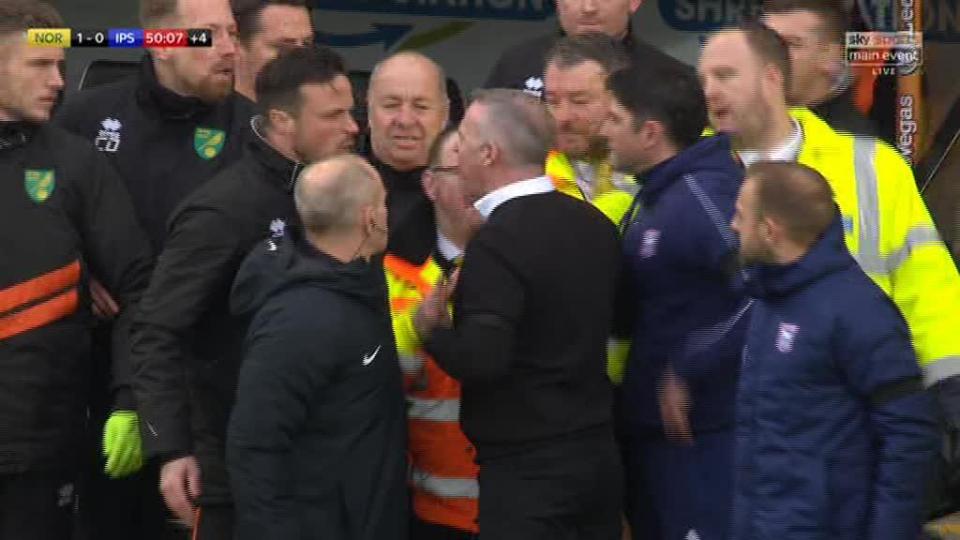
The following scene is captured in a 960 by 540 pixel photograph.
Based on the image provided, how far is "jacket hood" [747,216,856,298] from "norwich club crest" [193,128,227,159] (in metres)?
1.80

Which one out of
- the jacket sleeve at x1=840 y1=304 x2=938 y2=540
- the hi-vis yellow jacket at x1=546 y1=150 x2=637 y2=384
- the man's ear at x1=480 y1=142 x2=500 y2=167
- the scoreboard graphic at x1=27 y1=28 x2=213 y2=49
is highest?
the scoreboard graphic at x1=27 y1=28 x2=213 y2=49

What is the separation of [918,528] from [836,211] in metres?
0.70

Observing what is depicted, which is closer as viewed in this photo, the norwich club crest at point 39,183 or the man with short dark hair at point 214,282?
the man with short dark hair at point 214,282

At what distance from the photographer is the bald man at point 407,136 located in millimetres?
4949

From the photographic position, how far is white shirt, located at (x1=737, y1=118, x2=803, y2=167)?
4.85m

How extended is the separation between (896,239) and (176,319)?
1.75m

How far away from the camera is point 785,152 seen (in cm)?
Answer: 485

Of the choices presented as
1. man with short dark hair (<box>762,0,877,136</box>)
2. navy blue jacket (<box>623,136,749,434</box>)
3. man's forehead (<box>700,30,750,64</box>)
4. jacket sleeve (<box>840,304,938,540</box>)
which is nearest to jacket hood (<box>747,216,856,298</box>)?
jacket sleeve (<box>840,304,938,540</box>)

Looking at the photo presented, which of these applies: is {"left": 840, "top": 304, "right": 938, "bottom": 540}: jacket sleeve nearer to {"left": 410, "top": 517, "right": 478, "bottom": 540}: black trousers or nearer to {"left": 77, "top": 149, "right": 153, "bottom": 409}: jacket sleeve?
{"left": 410, "top": 517, "right": 478, "bottom": 540}: black trousers

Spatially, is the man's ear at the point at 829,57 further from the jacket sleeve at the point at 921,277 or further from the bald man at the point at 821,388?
the bald man at the point at 821,388

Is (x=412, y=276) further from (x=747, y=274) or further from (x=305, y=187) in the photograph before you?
(x=747, y=274)

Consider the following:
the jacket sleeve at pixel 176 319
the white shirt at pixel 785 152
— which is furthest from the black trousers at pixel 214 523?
the white shirt at pixel 785 152

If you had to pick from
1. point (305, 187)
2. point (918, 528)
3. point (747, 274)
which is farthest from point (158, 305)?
point (918, 528)

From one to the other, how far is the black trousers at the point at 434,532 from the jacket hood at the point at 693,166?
3.04 ft
